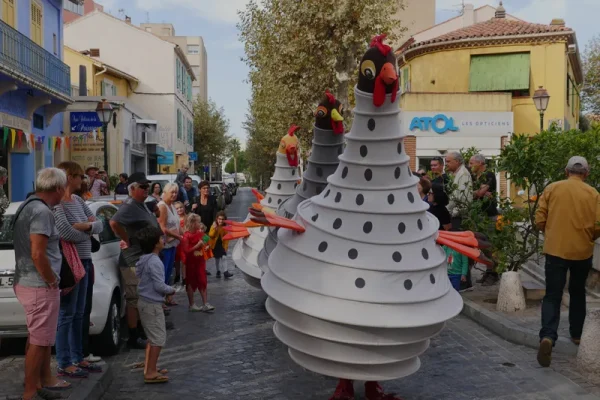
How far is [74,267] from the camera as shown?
5727 millimetres

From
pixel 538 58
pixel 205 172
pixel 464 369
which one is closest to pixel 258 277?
pixel 464 369

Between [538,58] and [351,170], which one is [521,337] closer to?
[351,170]

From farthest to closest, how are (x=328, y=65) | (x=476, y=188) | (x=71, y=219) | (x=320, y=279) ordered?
(x=328, y=65) < (x=476, y=188) < (x=71, y=219) < (x=320, y=279)

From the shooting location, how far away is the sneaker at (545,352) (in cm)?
628

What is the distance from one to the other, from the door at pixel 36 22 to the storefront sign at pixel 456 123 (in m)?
14.3

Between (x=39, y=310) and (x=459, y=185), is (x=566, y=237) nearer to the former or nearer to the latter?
(x=459, y=185)

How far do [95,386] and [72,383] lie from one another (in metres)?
0.22

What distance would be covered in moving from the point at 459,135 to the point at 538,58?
15.2 ft

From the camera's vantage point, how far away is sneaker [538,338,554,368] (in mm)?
6281

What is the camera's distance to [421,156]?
28781 mm

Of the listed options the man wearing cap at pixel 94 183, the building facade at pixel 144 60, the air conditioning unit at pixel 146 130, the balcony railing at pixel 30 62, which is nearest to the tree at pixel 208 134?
the building facade at pixel 144 60

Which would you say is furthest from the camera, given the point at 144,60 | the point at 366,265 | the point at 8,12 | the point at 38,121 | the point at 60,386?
the point at 144,60

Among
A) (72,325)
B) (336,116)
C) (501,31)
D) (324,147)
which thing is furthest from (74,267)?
(501,31)

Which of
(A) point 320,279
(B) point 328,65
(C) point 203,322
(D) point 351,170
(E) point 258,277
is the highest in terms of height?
(B) point 328,65
